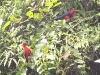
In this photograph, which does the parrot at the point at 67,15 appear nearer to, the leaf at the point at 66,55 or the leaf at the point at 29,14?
the leaf at the point at 29,14

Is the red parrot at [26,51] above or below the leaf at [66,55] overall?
above

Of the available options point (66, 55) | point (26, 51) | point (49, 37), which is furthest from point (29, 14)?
point (66, 55)

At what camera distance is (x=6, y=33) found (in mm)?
2855

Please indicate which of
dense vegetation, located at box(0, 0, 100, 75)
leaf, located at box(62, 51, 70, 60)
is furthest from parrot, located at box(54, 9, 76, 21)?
leaf, located at box(62, 51, 70, 60)

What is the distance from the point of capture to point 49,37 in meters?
2.63

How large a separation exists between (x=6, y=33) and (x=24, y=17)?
0.94 feet

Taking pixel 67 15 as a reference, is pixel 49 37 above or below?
below

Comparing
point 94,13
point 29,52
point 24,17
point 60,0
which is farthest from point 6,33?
point 94,13

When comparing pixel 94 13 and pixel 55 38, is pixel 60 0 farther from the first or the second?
pixel 55 38

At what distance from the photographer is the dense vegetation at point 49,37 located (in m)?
2.48

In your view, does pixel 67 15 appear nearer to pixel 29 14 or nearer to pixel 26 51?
pixel 29 14

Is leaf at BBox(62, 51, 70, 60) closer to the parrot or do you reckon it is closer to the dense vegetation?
the dense vegetation

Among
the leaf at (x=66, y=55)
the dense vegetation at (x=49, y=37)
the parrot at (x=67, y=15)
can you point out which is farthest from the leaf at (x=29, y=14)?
the leaf at (x=66, y=55)

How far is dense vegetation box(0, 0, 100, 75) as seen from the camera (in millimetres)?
2479
